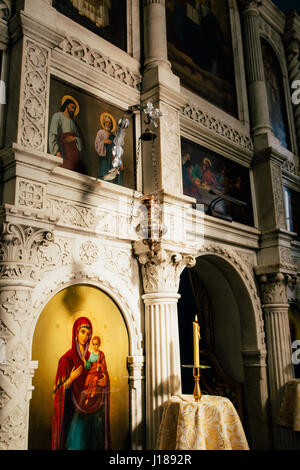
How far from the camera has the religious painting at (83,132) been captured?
4551 mm

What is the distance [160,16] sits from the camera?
6105 mm

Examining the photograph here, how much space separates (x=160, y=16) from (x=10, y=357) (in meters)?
5.28

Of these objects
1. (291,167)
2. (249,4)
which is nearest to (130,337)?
(291,167)

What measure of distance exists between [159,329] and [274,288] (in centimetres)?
298

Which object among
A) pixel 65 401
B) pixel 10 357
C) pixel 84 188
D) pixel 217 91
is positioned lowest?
pixel 65 401

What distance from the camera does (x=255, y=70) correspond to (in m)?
8.28

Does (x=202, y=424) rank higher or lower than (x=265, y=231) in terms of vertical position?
lower

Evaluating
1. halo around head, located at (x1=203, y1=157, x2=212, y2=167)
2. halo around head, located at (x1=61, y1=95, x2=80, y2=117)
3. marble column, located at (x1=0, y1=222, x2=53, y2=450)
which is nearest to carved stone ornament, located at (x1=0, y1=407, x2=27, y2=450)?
marble column, located at (x1=0, y1=222, x2=53, y2=450)

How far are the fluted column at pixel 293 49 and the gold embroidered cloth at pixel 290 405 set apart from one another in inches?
239

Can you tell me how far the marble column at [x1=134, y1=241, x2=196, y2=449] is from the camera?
454 cm

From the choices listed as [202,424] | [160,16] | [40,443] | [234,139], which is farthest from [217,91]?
[40,443]

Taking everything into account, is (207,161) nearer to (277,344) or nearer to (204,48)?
(204,48)

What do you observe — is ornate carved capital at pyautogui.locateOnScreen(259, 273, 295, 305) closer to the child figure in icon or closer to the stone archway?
the stone archway

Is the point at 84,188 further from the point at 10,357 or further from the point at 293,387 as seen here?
the point at 293,387
